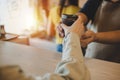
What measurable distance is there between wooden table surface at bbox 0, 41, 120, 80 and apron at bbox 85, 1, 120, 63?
24 centimetres

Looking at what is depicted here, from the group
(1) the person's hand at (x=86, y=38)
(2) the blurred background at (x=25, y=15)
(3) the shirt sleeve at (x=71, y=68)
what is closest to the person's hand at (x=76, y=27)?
(1) the person's hand at (x=86, y=38)

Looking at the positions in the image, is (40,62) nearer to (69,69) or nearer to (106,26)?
(69,69)

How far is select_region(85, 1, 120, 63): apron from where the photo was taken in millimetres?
1066

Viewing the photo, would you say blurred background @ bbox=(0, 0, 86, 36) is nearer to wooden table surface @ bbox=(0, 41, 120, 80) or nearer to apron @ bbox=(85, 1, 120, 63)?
apron @ bbox=(85, 1, 120, 63)

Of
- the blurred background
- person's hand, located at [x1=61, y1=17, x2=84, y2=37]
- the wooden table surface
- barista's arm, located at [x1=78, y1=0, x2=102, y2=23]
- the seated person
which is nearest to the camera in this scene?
the seated person

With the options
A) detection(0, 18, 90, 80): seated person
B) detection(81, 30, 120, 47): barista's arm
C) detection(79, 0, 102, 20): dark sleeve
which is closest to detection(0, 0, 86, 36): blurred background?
detection(79, 0, 102, 20): dark sleeve

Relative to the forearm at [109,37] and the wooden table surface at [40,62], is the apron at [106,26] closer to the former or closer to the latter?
the forearm at [109,37]

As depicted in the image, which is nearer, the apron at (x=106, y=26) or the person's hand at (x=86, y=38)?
the person's hand at (x=86, y=38)

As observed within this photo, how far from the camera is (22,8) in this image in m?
2.52

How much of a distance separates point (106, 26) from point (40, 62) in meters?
0.48

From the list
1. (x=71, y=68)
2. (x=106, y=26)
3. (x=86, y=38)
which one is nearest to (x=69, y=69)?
(x=71, y=68)

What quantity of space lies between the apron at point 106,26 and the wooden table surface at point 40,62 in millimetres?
238

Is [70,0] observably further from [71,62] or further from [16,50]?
[71,62]

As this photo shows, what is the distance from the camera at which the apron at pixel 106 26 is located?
1.07 metres
